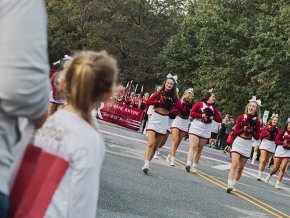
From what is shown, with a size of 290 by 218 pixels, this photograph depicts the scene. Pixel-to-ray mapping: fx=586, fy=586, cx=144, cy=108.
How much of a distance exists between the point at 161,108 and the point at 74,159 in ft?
32.5

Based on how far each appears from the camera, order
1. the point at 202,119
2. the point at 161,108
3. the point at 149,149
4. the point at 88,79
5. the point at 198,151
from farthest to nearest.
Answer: the point at 198,151 < the point at 202,119 < the point at 161,108 < the point at 149,149 < the point at 88,79

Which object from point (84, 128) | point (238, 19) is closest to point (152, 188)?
point (84, 128)

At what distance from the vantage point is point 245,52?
35938mm

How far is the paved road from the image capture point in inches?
317

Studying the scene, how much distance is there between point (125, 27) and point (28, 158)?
5754 cm

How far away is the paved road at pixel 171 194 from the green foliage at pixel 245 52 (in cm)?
1815

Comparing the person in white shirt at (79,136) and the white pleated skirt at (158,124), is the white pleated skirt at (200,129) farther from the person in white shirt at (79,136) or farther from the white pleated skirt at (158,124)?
the person in white shirt at (79,136)

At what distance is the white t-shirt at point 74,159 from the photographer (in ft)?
8.55

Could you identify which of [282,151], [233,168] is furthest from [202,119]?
[282,151]

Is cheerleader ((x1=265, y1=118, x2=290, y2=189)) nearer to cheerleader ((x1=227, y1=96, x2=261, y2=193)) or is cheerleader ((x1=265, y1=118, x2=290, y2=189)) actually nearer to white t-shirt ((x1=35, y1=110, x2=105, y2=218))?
cheerleader ((x1=227, y1=96, x2=261, y2=193))

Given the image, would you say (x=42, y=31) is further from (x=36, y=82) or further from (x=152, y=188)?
(x=152, y=188)

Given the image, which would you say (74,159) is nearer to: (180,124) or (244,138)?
(244,138)

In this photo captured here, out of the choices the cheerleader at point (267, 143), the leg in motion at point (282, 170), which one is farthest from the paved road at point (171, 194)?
the cheerleader at point (267, 143)

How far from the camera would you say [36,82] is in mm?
2121
